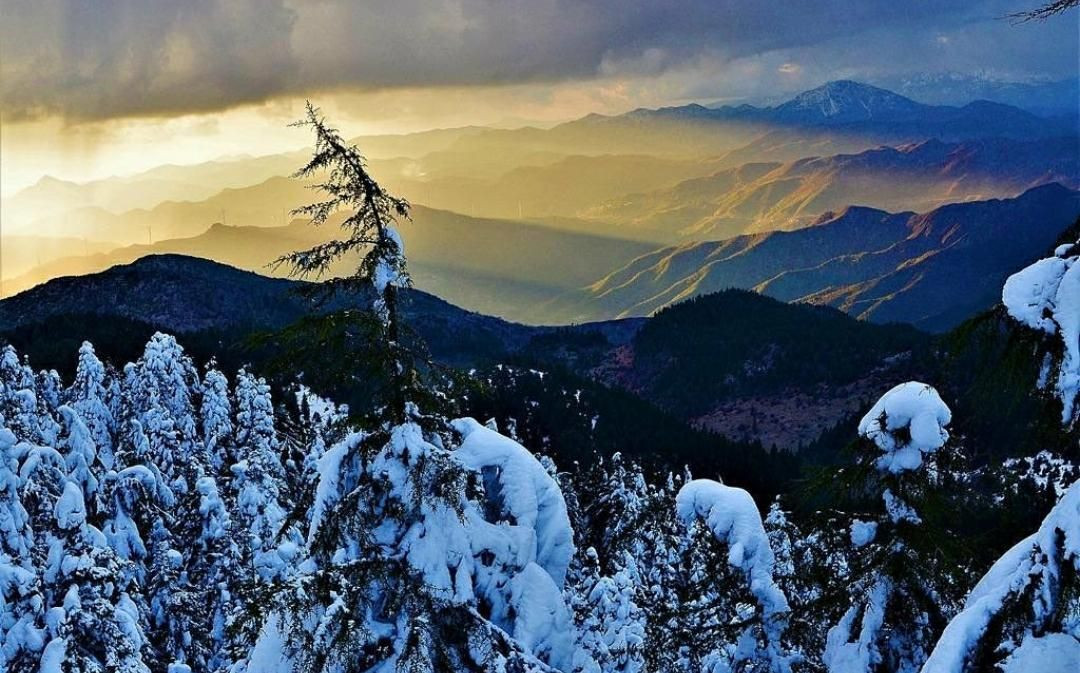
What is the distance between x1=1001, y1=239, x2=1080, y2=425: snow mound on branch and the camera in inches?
190

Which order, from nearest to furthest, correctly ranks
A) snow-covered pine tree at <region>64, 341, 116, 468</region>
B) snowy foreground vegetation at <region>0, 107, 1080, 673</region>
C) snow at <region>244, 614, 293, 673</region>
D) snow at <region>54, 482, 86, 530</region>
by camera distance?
snowy foreground vegetation at <region>0, 107, 1080, 673</region>, snow at <region>244, 614, 293, 673</region>, snow at <region>54, 482, 86, 530</region>, snow-covered pine tree at <region>64, 341, 116, 468</region>

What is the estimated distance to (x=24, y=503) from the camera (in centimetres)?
2119

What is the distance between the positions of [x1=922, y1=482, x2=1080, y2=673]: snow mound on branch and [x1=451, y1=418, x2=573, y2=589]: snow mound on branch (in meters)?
5.53

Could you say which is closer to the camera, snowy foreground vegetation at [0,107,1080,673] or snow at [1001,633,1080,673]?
snow at [1001,633,1080,673]

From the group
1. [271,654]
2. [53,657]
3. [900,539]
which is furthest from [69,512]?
[900,539]

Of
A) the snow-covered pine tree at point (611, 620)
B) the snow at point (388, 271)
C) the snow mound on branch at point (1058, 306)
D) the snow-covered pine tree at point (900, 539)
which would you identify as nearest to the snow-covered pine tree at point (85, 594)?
the snow-covered pine tree at point (611, 620)

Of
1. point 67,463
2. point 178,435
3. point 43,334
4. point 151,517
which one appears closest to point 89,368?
point 178,435

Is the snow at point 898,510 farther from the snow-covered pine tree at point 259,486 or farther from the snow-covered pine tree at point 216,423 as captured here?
the snow-covered pine tree at point 216,423

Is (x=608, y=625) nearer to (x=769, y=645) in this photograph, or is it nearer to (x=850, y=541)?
(x=769, y=645)

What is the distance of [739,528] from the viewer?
43.2ft

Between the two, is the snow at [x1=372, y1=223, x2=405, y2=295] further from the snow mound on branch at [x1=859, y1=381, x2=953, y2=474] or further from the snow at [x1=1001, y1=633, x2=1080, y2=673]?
the snow at [x1=1001, y1=633, x2=1080, y2=673]

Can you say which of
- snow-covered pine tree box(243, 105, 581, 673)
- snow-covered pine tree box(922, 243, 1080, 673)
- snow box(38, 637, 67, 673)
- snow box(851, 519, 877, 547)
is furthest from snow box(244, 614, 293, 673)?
snow box(38, 637, 67, 673)

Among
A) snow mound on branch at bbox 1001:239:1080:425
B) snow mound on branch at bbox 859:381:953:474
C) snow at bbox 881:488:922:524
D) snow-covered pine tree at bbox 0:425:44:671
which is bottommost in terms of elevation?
snow-covered pine tree at bbox 0:425:44:671

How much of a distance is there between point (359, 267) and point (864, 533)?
319 inches
